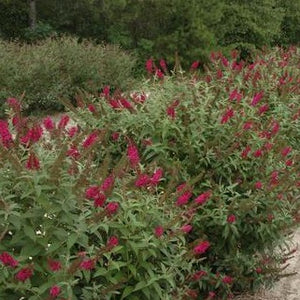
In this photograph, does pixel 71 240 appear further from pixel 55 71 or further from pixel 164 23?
pixel 164 23

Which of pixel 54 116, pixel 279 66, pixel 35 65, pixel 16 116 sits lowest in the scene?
pixel 54 116

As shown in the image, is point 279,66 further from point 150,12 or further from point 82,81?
point 150,12

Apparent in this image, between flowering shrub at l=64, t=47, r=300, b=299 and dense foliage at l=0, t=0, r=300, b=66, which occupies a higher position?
flowering shrub at l=64, t=47, r=300, b=299

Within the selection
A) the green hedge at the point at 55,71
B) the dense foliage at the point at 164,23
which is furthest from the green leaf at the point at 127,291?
the dense foliage at the point at 164,23

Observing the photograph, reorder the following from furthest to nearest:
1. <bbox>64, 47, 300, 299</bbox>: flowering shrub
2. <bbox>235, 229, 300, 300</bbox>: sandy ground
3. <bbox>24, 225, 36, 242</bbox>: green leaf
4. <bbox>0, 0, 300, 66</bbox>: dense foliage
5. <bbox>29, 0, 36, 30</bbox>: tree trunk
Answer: <bbox>29, 0, 36, 30</bbox>: tree trunk, <bbox>0, 0, 300, 66</bbox>: dense foliage, <bbox>235, 229, 300, 300</bbox>: sandy ground, <bbox>64, 47, 300, 299</bbox>: flowering shrub, <bbox>24, 225, 36, 242</bbox>: green leaf

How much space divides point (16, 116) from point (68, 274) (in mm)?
1006

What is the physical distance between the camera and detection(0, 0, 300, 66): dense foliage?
48.4ft

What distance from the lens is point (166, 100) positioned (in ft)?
13.5

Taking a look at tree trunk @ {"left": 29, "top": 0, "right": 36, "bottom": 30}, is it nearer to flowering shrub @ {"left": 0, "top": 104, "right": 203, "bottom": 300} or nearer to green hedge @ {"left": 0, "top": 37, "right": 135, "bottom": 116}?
green hedge @ {"left": 0, "top": 37, "right": 135, "bottom": 116}

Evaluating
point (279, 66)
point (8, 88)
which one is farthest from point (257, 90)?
point (8, 88)

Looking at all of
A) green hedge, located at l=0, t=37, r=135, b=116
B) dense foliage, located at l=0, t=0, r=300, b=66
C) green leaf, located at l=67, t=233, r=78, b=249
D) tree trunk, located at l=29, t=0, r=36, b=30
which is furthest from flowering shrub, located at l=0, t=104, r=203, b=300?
tree trunk, located at l=29, t=0, r=36, b=30

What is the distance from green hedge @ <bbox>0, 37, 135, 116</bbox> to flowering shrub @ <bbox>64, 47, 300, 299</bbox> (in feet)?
20.5

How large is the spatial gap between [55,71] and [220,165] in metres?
7.75

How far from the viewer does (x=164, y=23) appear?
1527cm
